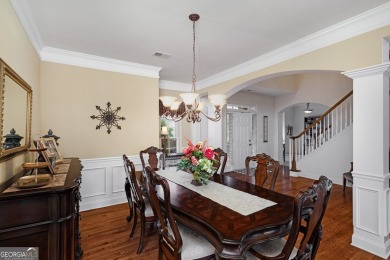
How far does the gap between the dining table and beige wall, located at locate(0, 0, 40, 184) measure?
61.2 inches

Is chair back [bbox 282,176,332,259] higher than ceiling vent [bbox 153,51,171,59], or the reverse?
ceiling vent [bbox 153,51,171,59]

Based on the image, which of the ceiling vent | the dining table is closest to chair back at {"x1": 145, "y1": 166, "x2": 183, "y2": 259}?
the dining table

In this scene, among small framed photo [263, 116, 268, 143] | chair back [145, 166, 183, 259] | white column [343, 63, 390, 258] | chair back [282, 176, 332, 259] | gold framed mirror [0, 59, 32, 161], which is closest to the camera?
chair back [282, 176, 332, 259]

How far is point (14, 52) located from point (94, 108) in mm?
1684

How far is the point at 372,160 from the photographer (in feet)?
7.43

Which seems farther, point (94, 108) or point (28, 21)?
point (94, 108)

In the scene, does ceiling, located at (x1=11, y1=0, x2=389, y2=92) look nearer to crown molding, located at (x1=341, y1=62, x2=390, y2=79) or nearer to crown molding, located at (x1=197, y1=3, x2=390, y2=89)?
crown molding, located at (x1=197, y1=3, x2=390, y2=89)

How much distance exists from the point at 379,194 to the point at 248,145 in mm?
4855

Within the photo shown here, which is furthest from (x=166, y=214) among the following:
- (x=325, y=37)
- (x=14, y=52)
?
(x=325, y=37)

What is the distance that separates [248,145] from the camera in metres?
7.05

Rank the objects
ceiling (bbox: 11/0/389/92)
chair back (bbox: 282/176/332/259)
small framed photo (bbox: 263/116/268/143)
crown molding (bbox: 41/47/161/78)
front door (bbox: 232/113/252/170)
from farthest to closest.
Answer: small framed photo (bbox: 263/116/268/143)
front door (bbox: 232/113/252/170)
crown molding (bbox: 41/47/161/78)
ceiling (bbox: 11/0/389/92)
chair back (bbox: 282/176/332/259)

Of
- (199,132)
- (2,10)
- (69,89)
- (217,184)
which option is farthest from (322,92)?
(2,10)

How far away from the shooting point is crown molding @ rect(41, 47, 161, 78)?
10.5 feet

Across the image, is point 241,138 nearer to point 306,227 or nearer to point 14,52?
point 306,227
